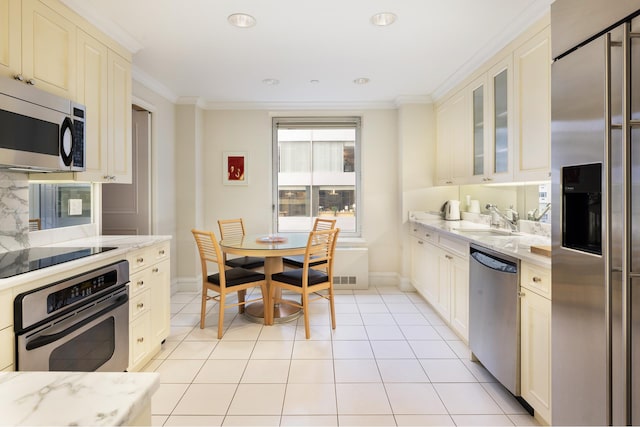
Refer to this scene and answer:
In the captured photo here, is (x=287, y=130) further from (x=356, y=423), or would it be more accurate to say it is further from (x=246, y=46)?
(x=356, y=423)

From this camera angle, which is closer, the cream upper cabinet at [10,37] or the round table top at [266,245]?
the cream upper cabinet at [10,37]

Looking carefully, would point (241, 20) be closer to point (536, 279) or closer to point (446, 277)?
point (536, 279)

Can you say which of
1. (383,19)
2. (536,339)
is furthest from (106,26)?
(536,339)

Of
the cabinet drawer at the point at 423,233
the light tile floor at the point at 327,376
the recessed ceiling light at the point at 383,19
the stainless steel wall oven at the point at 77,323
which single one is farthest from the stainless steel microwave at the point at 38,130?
the cabinet drawer at the point at 423,233

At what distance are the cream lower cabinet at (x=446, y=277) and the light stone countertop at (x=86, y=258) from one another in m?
2.41

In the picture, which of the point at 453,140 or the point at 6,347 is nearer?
the point at 6,347

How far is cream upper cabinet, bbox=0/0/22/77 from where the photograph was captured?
170 centimetres

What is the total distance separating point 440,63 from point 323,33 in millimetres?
1290

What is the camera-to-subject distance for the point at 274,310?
3.50 metres

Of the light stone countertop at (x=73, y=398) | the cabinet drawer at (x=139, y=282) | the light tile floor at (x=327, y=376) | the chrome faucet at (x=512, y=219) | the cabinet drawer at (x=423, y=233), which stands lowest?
the light tile floor at (x=327, y=376)

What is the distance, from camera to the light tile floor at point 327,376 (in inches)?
75.6

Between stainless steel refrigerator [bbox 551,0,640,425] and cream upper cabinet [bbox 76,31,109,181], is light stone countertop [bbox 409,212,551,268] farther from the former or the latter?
cream upper cabinet [bbox 76,31,109,181]

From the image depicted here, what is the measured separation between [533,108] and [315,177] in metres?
2.94

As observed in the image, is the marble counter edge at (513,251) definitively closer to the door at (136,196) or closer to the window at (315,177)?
the window at (315,177)
